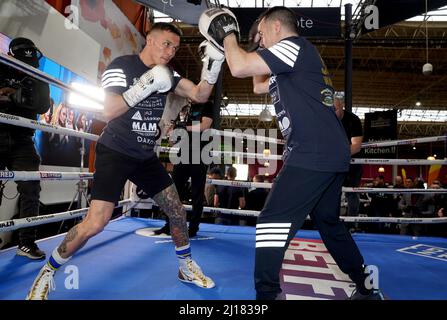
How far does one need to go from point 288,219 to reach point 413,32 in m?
14.1

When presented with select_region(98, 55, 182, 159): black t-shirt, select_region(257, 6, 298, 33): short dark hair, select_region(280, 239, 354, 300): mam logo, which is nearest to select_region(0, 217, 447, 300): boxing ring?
select_region(280, 239, 354, 300): mam logo

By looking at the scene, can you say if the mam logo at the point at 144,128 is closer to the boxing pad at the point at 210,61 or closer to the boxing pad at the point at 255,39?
the boxing pad at the point at 210,61

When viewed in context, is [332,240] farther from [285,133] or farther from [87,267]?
[87,267]

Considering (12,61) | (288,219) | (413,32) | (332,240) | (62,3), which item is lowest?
(332,240)

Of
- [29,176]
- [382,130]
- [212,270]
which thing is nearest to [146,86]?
[29,176]

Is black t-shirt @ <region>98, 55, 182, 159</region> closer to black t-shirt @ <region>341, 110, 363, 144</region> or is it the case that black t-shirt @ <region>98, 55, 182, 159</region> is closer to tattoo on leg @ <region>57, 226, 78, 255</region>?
tattoo on leg @ <region>57, 226, 78, 255</region>

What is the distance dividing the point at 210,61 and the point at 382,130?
7.74 m

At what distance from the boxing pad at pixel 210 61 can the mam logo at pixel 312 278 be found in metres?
1.45

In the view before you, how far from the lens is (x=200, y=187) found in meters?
3.49

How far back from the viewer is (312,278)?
2131 mm

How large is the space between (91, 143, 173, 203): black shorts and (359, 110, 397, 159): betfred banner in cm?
690

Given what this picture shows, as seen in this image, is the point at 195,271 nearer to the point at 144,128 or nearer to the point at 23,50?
the point at 144,128

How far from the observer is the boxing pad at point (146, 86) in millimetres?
1717
